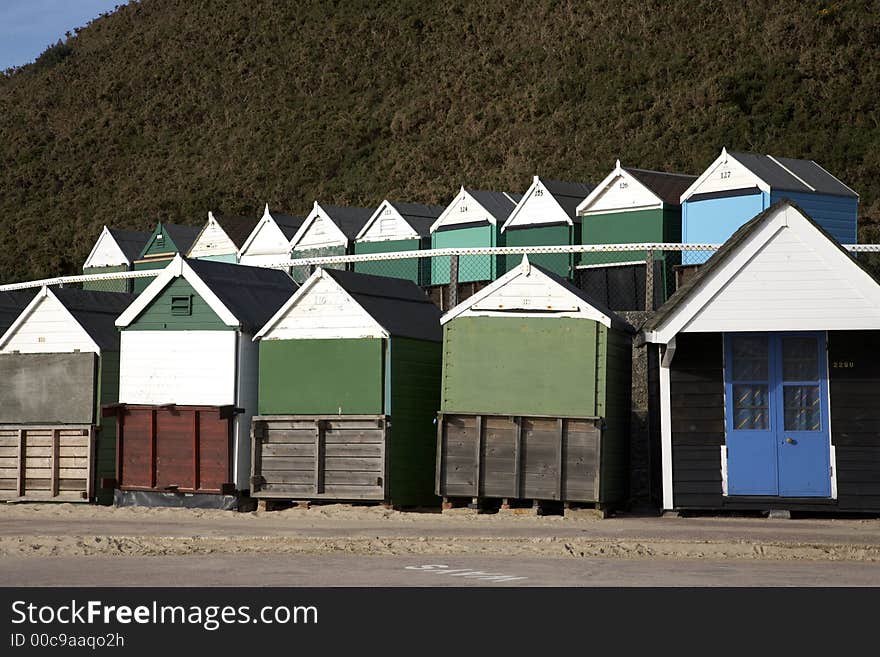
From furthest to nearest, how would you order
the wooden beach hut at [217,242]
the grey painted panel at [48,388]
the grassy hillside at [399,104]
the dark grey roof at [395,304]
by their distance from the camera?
the grassy hillside at [399,104], the wooden beach hut at [217,242], the grey painted panel at [48,388], the dark grey roof at [395,304]

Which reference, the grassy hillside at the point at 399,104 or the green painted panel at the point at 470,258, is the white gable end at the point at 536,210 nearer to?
the green painted panel at the point at 470,258

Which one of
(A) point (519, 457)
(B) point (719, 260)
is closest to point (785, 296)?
(B) point (719, 260)

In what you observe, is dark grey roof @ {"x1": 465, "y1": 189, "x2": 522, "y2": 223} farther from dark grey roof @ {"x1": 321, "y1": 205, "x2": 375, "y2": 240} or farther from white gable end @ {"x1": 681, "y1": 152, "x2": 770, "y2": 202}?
white gable end @ {"x1": 681, "y1": 152, "x2": 770, "y2": 202}

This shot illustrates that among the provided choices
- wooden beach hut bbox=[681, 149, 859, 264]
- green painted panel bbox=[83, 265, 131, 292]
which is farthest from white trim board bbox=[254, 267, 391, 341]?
wooden beach hut bbox=[681, 149, 859, 264]

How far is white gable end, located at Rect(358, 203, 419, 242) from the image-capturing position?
34.8m

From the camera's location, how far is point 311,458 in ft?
65.2

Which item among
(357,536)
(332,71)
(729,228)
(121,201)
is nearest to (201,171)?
(121,201)

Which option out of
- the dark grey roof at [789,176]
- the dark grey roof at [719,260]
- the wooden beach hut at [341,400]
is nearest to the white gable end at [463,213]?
the dark grey roof at [789,176]

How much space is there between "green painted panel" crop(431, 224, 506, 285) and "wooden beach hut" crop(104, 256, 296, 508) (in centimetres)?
870

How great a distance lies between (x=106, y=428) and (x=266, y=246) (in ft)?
52.5

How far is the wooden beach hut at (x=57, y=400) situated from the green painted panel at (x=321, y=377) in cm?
359

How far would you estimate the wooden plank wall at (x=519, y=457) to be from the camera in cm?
1853

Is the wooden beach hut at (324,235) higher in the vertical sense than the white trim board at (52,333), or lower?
higher

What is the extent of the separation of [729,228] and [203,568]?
1747 cm
